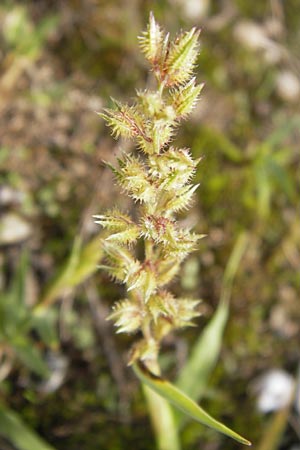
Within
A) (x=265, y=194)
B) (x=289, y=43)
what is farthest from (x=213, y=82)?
(x=265, y=194)

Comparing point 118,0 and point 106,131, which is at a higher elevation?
point 118,0

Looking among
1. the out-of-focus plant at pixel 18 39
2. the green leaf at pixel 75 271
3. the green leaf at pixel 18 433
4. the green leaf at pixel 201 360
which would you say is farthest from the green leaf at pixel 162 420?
the out-of-focus plant at pixel 18 39

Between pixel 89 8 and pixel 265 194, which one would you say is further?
pixel 89 8

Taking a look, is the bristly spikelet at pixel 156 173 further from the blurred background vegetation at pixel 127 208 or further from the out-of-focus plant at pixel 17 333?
the out-of-focus plant at pixel 17 333

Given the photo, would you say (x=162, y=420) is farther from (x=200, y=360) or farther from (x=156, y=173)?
(x=156, y=173)

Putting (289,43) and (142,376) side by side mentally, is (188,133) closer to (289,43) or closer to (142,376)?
(289,43)

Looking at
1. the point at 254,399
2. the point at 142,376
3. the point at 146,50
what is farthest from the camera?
the point at 254,399

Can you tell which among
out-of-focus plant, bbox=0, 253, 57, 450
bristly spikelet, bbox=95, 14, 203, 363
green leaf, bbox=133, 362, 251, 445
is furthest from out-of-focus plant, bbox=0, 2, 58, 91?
green leaf, bbox=133, 362, 251, 445
